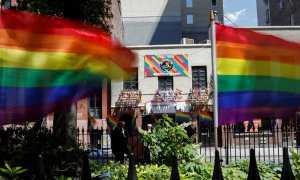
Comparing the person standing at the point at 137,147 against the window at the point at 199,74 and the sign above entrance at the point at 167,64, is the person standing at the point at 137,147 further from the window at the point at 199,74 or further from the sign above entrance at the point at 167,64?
the window at the point at 199,74

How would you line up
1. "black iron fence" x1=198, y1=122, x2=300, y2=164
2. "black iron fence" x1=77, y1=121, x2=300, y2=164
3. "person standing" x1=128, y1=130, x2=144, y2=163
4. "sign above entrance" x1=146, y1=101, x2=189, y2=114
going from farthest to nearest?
"sign above entrance" x1=146, y1=101, x2=189, y2=114 → "black iron fence" x1=198, y1=122, x2=300, y2=164 → "black iron fence" x1=77, y1=121, x2=300, y2=164 → "person standing" x1=128, y1=130, x2=144, y2=163

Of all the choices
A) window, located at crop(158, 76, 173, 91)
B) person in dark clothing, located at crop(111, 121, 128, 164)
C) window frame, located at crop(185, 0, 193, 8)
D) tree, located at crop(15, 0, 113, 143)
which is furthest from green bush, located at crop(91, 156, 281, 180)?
window frame, located at crop(185, 0, 193, 8)

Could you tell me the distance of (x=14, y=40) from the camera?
423 cm

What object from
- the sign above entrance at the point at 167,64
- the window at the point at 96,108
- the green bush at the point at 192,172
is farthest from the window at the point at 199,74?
→ the green bush at the point at 192,172

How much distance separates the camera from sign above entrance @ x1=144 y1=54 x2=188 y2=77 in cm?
3322

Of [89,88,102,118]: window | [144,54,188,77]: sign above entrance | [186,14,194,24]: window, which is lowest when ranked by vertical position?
[89,88,102,118]: window

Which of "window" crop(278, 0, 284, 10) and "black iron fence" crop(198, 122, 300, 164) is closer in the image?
"black iron fence" crop(198, 122, 300, 164)

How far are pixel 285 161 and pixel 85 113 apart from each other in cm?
3076

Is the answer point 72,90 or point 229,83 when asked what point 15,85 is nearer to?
point 72,90

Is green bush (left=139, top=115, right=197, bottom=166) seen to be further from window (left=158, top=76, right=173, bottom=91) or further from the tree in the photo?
window (left=158, top=76, right=173, bottom=91)

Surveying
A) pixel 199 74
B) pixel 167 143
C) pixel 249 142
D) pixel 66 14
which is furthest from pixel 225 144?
pixel 199 74

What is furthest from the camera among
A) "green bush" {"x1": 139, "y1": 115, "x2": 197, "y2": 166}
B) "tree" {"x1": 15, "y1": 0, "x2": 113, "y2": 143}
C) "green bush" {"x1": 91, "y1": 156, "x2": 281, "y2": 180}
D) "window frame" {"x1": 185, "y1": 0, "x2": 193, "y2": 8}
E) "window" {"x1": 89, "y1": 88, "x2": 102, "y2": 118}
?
"window frame" {"x1": 185, "y1": 0, "x2": 193, "y2": 8}

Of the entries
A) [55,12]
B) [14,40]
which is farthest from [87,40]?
[55,12]

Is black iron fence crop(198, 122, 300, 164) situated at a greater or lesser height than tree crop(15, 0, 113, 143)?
lesser
